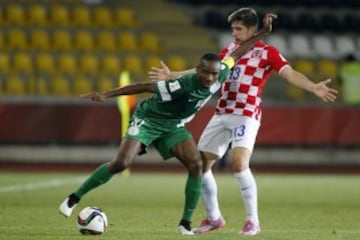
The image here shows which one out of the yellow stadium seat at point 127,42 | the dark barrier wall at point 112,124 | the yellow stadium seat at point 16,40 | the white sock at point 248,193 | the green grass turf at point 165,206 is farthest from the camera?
the yellow stadium seat at point 127,42

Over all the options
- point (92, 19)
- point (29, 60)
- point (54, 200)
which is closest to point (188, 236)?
point (54, 200)

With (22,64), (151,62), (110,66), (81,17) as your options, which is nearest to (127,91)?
(22,64)

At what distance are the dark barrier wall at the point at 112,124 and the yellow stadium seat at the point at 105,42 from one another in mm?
3519

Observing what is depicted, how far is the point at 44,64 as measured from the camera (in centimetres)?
2472

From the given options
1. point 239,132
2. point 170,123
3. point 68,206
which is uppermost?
point 170,123

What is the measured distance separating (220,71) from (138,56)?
665 inches

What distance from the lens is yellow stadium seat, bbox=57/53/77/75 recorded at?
24.8 m

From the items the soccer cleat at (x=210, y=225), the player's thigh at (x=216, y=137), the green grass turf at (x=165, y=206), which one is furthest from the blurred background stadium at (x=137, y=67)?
the soccer cleat at (x=210, y=225)

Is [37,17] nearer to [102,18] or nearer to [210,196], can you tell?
[102,18]

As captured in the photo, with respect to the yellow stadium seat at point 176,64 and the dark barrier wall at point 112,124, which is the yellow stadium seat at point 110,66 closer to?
the yellow stadium seat at point 176,64

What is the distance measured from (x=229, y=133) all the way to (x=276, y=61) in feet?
2.87

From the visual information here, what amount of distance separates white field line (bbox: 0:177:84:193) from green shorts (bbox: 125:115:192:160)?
6.73 meters

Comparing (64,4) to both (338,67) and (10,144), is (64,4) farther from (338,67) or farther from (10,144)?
(338,67)

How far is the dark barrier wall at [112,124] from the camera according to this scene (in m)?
22.6
